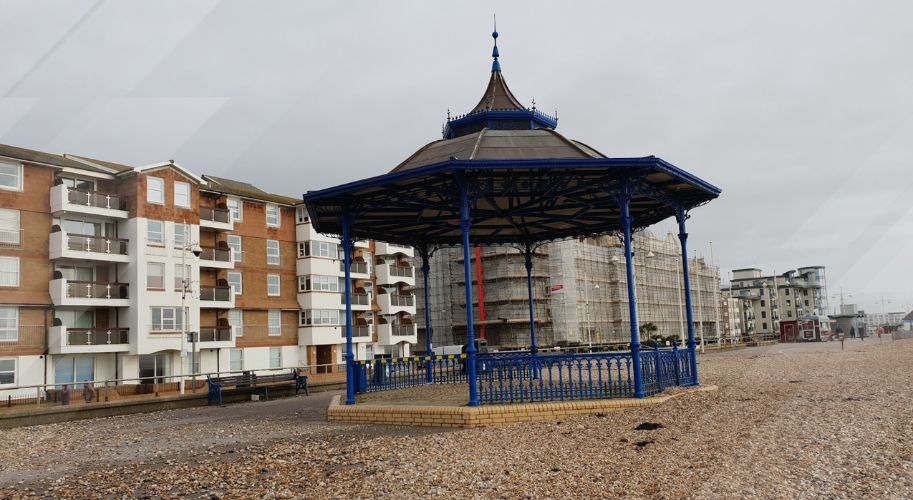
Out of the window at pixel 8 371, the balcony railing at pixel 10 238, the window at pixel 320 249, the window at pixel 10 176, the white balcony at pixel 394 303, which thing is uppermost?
the window at pixel 10 176

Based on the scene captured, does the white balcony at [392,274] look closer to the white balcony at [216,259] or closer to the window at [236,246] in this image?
the window at [236,246]

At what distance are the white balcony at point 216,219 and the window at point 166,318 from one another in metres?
6.10

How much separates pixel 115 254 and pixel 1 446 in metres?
21.3

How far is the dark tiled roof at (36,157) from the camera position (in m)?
34.5

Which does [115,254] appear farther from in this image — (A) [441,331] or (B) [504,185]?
(A) [441,331]

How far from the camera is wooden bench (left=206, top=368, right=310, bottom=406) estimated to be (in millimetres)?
28938

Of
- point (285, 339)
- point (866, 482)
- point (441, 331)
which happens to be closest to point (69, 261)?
point (285, 339)

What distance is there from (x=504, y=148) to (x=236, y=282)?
33633 millimetres

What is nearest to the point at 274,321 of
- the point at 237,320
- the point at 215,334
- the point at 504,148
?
the point at 237,320

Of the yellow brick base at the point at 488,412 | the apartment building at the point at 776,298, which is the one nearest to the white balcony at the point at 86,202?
the yellow brick base at the point at 488,412

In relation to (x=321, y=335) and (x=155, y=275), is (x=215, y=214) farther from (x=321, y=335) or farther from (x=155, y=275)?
(x=321, y=335)

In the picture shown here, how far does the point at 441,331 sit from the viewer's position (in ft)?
249

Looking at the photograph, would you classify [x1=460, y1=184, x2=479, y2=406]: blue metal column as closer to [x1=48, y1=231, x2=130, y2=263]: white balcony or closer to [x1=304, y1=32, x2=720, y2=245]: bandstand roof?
[x1=304, y1=32, x2=720, y2=245]: bandstand roof

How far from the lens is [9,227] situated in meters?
34.3
